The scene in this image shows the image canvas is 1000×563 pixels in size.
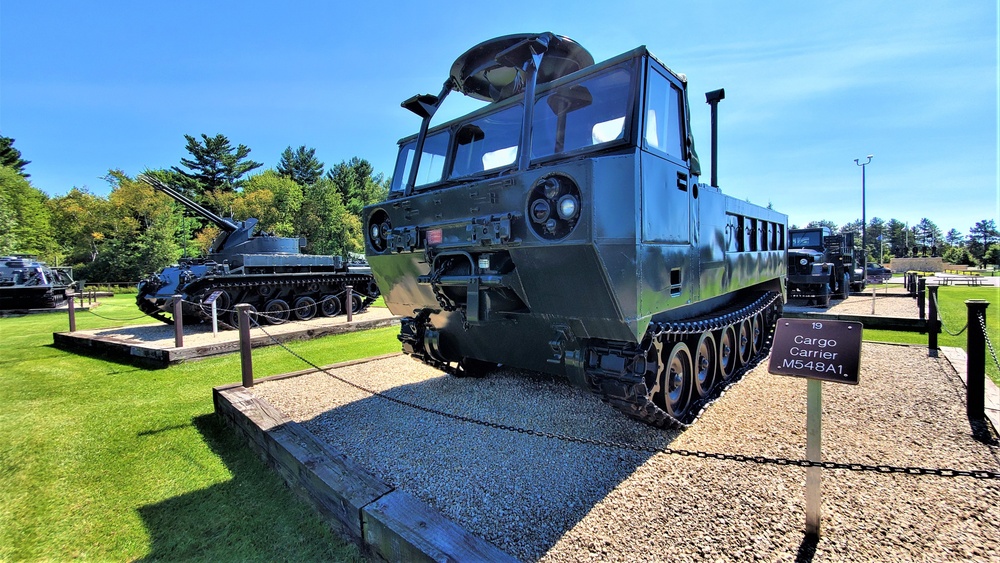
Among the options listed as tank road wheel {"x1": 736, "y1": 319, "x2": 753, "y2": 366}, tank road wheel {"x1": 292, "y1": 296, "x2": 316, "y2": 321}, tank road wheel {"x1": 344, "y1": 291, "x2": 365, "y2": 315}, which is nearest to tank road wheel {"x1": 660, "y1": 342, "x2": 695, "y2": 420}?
tank road wheel {"x1": 736, "y1": 319, "x2": 753, "y2": 366}

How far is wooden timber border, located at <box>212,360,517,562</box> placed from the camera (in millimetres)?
2420

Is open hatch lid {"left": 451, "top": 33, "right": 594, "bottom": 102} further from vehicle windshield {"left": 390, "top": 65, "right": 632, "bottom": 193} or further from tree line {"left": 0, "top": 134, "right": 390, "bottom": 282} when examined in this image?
tree line {"left": 0, "top": 134, "right": 390, "bottom": 282}

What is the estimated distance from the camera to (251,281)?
1210 centimetres

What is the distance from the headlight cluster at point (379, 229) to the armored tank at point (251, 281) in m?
6.52

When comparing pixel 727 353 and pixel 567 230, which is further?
pixel 727 353

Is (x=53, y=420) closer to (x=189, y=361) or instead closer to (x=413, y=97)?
(x=189, y=361)

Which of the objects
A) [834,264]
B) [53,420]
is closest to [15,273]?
[53,420]

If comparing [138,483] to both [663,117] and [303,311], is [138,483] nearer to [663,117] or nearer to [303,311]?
[663,117]

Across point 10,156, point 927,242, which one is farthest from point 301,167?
point 927,242

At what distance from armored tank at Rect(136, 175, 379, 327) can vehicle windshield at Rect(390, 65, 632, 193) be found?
22.2ft

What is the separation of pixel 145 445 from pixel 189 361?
13.7 ft

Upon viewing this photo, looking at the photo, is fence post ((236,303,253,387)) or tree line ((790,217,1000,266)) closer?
fence post ((236,303,253,387))

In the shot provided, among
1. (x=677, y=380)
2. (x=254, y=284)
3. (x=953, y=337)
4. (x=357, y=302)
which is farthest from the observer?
(x=357, y=302)

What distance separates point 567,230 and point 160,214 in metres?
42.2
